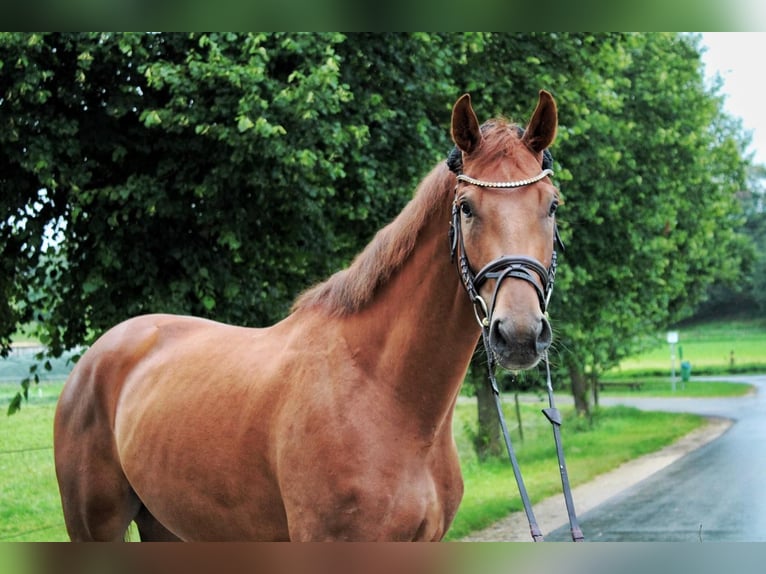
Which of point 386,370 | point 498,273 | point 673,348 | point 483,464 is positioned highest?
point 498,273

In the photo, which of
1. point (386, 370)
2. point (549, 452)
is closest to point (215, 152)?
point (386, 370)

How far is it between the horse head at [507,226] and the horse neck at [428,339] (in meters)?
0.14

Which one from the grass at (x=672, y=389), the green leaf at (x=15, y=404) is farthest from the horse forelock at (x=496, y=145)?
the grass at (x=672, y=389)

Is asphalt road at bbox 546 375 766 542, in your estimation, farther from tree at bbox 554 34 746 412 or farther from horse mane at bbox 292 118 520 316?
horse mane at bbox 292 118 520 316

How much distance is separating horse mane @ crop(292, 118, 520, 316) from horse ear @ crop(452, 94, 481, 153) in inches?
1.4

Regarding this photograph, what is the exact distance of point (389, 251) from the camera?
271 centimetres

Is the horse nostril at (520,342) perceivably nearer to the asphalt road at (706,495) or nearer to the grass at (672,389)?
the asphalt road at (706,495)

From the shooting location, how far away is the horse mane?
261 centimetres

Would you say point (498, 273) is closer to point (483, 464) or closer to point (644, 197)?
point (483, 464)

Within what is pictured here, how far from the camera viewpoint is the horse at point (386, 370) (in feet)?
7.89

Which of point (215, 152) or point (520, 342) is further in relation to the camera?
point (215, 152)

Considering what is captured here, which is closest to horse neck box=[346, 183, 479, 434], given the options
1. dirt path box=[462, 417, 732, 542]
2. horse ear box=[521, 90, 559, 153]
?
horse ear box=[521, 90, 559, 153]

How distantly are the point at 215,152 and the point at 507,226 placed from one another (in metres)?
4.75
